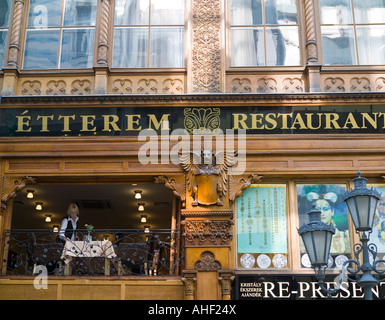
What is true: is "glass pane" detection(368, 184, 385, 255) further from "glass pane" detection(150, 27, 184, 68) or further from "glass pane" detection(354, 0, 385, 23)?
"glass pane" detection(150, 27, 184, 68)

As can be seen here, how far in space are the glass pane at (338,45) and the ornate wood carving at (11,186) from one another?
619 centimetres

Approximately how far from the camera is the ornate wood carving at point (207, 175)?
39.2 feet

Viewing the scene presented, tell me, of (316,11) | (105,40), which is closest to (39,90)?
(105,40)

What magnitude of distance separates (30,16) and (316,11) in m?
5.87

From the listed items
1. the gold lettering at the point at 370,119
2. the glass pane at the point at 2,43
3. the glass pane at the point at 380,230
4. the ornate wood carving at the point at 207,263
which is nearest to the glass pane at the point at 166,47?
the glass pane at the point at 2,43

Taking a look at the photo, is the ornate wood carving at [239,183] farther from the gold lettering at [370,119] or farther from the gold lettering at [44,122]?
the gold lettering at [44,122]

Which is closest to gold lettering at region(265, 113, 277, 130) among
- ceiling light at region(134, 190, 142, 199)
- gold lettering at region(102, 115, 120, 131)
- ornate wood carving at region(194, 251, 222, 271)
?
ornate wood carving at region(194, 251, 222, 271)

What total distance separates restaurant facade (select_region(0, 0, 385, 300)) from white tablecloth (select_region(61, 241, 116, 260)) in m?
0.03

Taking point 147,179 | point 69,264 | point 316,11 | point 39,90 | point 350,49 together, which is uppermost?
point 316,11

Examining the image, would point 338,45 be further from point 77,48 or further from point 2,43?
point 2,43

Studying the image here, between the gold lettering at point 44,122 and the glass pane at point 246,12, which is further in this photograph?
the glass pane at point 246,12

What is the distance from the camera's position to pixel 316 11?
44.2 feet

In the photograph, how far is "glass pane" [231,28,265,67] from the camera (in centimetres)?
1321
